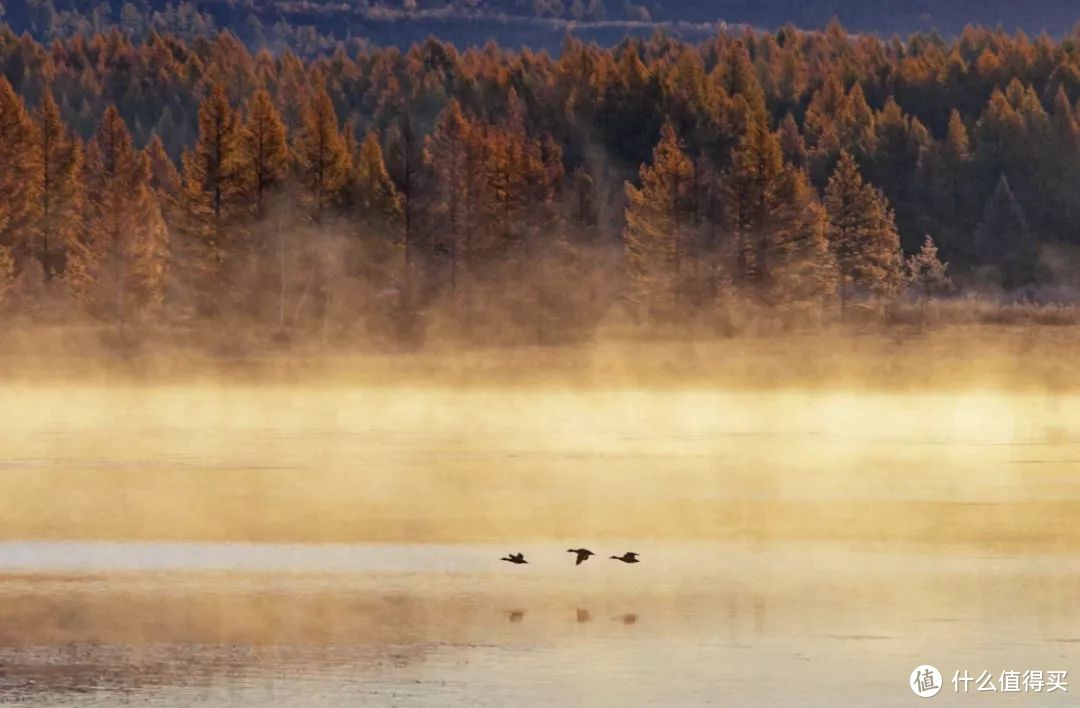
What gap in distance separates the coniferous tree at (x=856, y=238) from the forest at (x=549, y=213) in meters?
0.16

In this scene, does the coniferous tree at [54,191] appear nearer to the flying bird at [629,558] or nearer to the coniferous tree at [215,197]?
the coniferous tree at [215,197]

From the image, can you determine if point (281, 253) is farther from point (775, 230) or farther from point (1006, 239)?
point (1006, 239)

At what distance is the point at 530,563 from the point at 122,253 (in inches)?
2361

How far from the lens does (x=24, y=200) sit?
8300 cm

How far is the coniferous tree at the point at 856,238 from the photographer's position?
90938 mm

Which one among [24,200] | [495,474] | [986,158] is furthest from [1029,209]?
[495,474]

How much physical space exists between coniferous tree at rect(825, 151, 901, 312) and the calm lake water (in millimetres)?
58639

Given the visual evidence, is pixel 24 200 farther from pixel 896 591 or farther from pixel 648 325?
pixel 896 591

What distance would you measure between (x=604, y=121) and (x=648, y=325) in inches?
2106

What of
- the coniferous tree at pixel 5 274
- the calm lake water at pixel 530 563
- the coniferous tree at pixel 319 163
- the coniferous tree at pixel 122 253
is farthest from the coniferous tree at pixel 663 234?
the calm lake water at pixel 530 563

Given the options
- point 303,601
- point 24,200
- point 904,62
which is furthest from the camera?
point 904,62

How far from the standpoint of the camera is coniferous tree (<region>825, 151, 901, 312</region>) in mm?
90938

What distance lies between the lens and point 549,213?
94.6 meters

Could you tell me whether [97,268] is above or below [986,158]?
below
